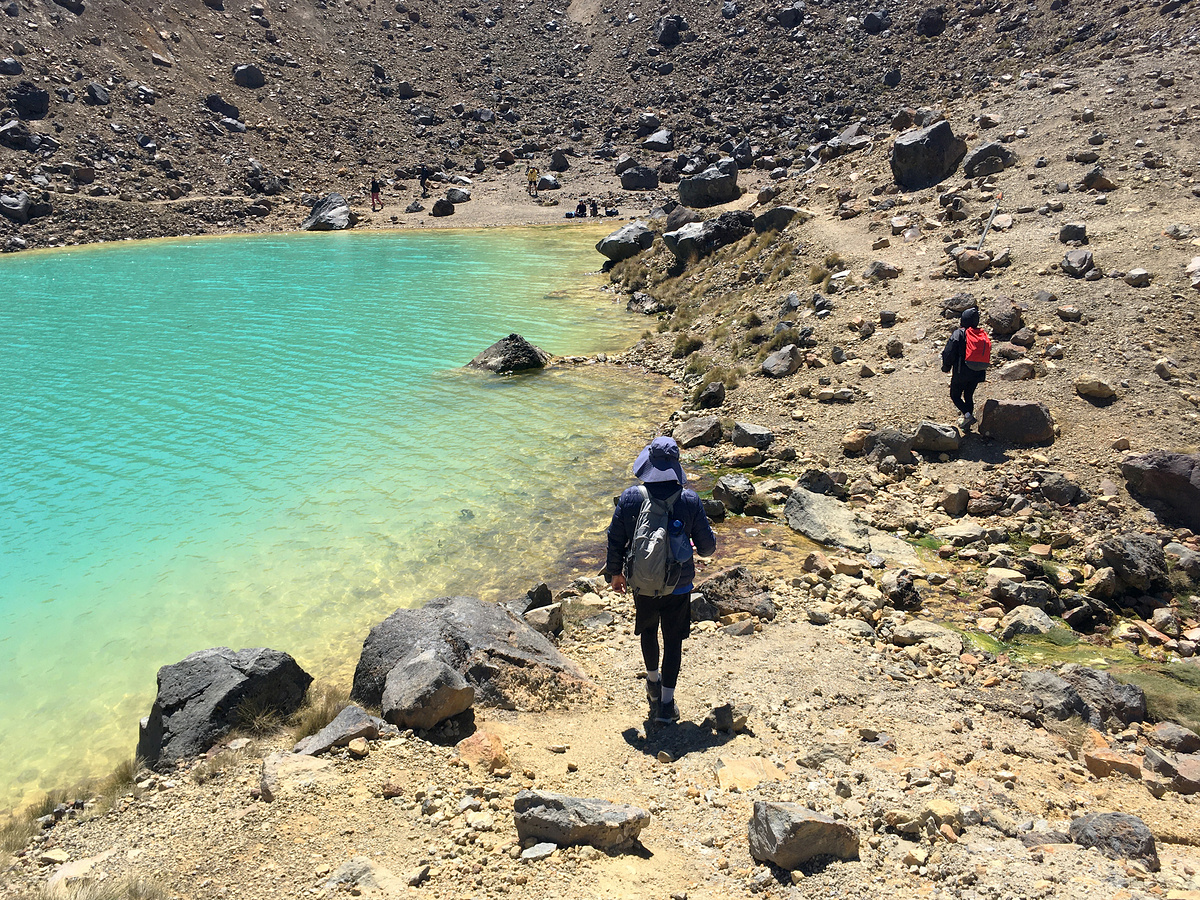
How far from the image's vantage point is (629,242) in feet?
108

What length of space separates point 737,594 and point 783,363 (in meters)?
8.99

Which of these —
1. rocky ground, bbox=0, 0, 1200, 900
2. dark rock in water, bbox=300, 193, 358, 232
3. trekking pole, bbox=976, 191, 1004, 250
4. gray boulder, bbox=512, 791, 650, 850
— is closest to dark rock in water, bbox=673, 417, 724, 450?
rocky ground, bbox=0, 0, 1200, 900

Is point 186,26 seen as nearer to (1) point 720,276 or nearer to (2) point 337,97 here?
(2) point 337,97

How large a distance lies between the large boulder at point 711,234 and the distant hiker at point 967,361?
15127 millimetres

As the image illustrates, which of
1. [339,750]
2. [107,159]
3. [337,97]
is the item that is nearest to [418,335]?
[339,750]

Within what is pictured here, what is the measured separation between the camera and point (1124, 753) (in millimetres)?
6270

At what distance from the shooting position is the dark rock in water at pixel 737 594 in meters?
8.92

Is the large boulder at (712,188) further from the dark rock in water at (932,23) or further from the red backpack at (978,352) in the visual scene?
the dark rock in water at (932,23)

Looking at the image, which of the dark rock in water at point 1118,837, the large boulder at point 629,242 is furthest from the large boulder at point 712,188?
the dark rock in water at point 1118,837

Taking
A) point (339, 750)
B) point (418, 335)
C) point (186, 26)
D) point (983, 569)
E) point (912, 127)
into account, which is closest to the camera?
point (339, 750)

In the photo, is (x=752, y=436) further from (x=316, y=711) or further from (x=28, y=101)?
(x=28, y=101)

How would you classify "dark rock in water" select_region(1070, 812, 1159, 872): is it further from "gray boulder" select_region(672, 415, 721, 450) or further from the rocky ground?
"gray boulder" select_region(672, 415, 721, 450)

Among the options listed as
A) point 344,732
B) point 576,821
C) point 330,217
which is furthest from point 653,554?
point 330,217

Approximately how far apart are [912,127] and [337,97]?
2220 inches
